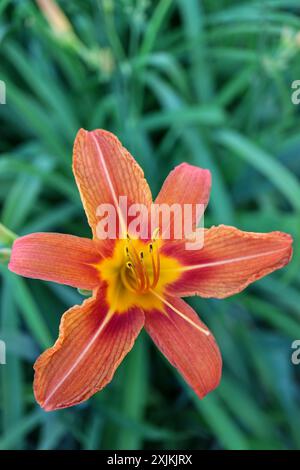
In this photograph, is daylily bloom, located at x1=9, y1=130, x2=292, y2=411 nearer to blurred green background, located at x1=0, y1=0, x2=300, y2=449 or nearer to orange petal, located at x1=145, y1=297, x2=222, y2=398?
orange petal, located at x1=145, y1=297, x2=222, y2=398

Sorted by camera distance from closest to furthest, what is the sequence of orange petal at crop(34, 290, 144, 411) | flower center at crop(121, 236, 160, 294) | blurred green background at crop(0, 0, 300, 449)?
orange petal at crop(34, 290, 144, 411), flower center at crop(121, 236, 160, 294), blurred green background at crop(0, 0, 300, 449)

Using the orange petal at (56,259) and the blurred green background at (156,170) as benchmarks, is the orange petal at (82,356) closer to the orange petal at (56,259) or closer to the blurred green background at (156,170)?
the orange petal at (56,259)

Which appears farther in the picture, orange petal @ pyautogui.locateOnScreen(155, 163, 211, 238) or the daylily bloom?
orange petal @ pyautogui.locateOnScreen(155, 163, 211, 238)

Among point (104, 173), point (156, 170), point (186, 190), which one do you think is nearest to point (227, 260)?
point (186, 190)

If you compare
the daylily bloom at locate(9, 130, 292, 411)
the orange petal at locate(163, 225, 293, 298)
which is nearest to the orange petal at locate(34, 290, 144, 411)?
the daylily bloom at locate(9, 130, 292, 411)

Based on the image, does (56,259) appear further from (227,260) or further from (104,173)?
(227,260)
